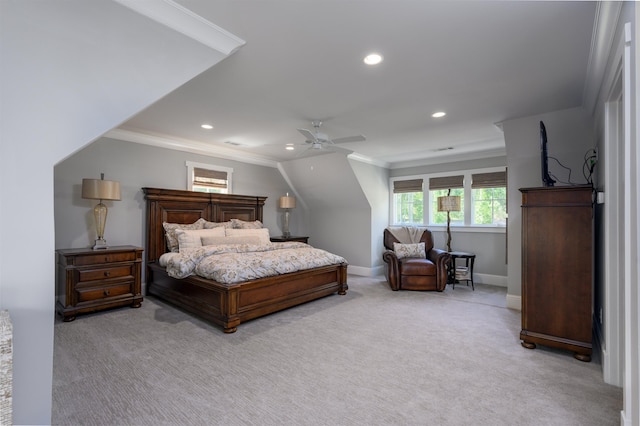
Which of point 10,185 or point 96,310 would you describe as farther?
point 96,310

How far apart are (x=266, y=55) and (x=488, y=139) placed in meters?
4.14

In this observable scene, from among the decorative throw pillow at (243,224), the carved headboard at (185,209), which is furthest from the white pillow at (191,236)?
the decorative throw pillow at (243,224)

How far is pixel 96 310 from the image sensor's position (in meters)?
3.93

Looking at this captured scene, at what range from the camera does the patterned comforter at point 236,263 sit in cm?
358

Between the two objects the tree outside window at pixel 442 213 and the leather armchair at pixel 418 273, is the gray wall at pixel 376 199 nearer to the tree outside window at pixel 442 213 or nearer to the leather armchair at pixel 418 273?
the tree outside window at pixel 442 213

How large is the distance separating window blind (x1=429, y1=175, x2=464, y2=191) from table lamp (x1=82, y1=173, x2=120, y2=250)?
570cm

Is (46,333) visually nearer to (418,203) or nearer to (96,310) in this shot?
(96,310)

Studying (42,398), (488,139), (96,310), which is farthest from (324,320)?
(488,139)

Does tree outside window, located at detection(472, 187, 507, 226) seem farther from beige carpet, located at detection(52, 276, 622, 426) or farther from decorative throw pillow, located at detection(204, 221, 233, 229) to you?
decorative throw pillow, located at detection(204, 221, 233, 229)

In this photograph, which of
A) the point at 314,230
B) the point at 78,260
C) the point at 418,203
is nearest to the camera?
the point at 78,260

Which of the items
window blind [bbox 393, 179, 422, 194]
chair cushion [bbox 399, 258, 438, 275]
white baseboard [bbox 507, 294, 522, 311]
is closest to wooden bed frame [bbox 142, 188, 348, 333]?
chair cushion [bbox 399, 258, 438, 275]

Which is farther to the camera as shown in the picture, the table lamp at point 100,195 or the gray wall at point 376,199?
the gray wall at point 376,199

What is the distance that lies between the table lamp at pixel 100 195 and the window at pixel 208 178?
1.46 metres

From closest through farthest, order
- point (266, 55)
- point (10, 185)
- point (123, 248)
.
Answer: point (10, 185)
point (266, 55)
point (123, 248)
